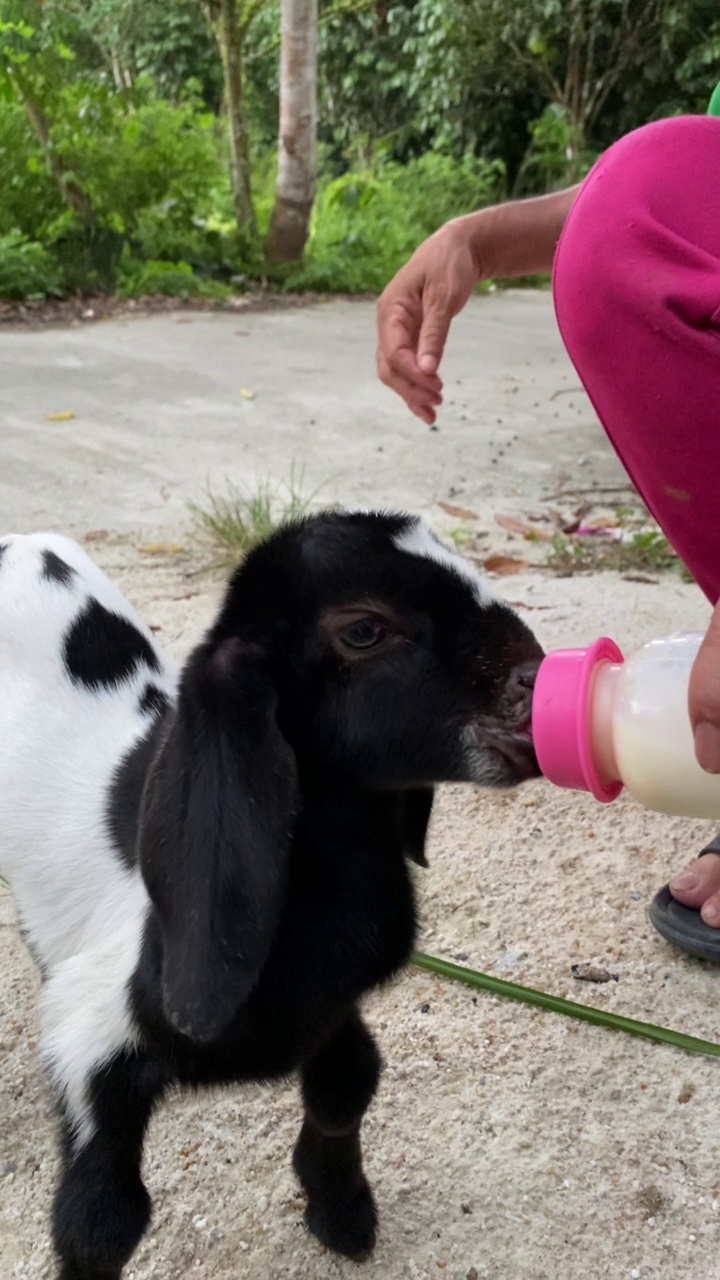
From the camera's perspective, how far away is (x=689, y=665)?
4.21 feet

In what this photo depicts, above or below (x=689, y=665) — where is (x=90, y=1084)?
below

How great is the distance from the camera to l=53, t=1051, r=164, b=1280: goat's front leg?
1.43 m

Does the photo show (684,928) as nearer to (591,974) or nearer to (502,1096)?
(591,974)

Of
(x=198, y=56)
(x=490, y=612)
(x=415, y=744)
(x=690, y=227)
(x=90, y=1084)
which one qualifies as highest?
(x=690, y=227)

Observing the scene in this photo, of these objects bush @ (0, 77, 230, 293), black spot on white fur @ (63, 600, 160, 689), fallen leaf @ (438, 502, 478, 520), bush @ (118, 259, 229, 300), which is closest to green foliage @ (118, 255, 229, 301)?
bush @ (118, 259, 229, 300)

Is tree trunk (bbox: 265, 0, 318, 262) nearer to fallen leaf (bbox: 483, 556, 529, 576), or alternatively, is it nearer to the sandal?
fallen leaf (bbox: 483, 556, 529, 576)

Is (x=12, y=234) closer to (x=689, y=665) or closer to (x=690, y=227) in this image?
(x=690, y=227)

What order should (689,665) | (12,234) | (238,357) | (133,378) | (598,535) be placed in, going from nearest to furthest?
(689,665), (598,535), (133,378), (238,357), (12,234)

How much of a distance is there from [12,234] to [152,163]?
1.46 metres

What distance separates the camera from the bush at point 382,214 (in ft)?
29.8

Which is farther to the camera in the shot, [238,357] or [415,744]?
[238,357]

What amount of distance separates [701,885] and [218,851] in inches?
46.9

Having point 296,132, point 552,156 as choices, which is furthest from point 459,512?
point 552,156

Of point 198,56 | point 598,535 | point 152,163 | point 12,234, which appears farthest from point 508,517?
point 198,56
